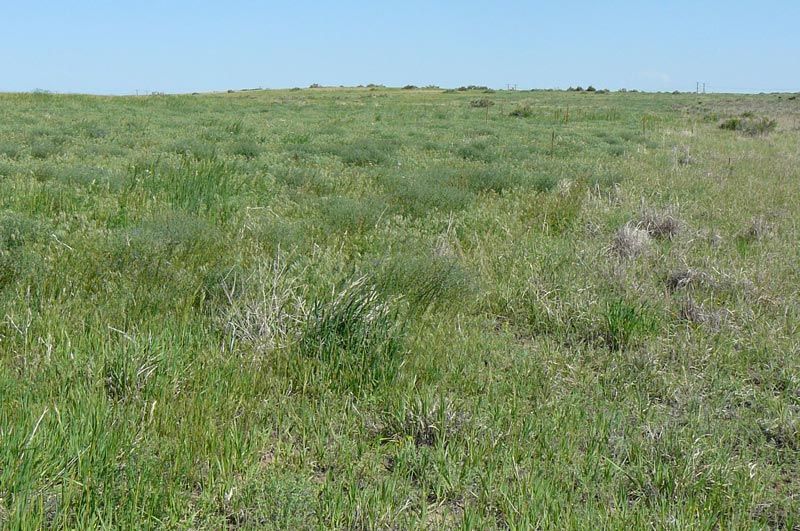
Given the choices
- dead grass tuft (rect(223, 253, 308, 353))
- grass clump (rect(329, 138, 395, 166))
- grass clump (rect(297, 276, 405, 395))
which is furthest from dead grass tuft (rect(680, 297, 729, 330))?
grass clump (rect(329, 138, 395, 166))

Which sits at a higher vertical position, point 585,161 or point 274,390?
point 585,161

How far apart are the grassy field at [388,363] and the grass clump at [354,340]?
2 centimetres

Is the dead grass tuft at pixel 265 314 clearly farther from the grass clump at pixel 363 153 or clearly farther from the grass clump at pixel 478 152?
the grass clump at pixel 478 152

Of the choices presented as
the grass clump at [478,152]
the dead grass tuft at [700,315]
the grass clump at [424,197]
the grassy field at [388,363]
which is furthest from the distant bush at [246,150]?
the dead grass tuft at [700,315]

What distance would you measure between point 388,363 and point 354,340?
244 mm

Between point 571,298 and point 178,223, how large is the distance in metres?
3.00

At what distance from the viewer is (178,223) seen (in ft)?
17.2

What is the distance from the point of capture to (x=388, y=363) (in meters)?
3.37

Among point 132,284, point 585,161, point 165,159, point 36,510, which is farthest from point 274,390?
point 585,161

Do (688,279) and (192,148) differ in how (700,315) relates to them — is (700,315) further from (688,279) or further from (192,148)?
(192,148)

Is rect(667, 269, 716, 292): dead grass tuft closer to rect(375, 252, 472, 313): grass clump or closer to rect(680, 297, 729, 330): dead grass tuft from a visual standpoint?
rect(680, 297, 729, 330): dead grass tuft

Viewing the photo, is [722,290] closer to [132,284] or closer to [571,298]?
[571,298]

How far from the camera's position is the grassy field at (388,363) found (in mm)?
2369

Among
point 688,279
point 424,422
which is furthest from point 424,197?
point 424,422
